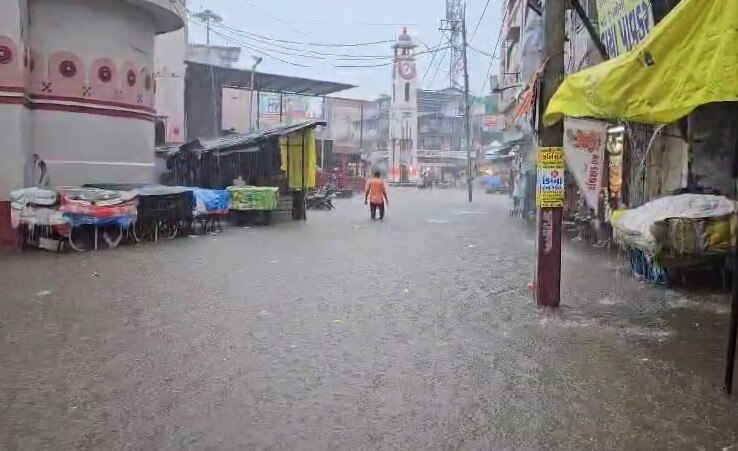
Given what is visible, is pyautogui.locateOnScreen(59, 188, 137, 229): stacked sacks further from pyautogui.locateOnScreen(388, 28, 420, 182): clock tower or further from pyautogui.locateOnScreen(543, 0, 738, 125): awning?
pyautogui.locateOnScreen(388, 28, 420, 182): clock tower

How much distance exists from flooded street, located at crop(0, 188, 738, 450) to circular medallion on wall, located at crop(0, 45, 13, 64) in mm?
4629

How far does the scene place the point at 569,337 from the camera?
6398 millimetres

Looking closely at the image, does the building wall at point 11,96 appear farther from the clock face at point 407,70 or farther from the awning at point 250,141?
the clock face at point 407,70

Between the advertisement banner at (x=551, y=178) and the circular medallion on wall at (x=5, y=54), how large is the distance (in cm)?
1069

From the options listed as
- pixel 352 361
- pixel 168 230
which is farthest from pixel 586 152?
pixel 168 230

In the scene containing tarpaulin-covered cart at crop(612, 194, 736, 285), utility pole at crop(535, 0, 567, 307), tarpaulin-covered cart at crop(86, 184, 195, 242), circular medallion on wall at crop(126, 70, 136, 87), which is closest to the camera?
utility pole at crop(535, 0, 567, 307)

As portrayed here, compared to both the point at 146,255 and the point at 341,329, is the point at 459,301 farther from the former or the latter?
the point at 146,255

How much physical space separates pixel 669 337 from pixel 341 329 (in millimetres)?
3095

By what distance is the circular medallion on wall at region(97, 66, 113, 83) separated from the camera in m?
15.6

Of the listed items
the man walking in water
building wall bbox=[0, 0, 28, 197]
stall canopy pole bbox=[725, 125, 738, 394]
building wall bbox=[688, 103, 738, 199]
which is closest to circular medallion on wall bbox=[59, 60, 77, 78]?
building wall bbox=[0, 0, 28, 197]

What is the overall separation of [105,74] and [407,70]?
6077cm

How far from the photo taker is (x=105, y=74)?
15.7 metres

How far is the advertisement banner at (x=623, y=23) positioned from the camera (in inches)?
356

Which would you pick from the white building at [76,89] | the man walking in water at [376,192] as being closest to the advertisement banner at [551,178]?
the white building at [76,89]
